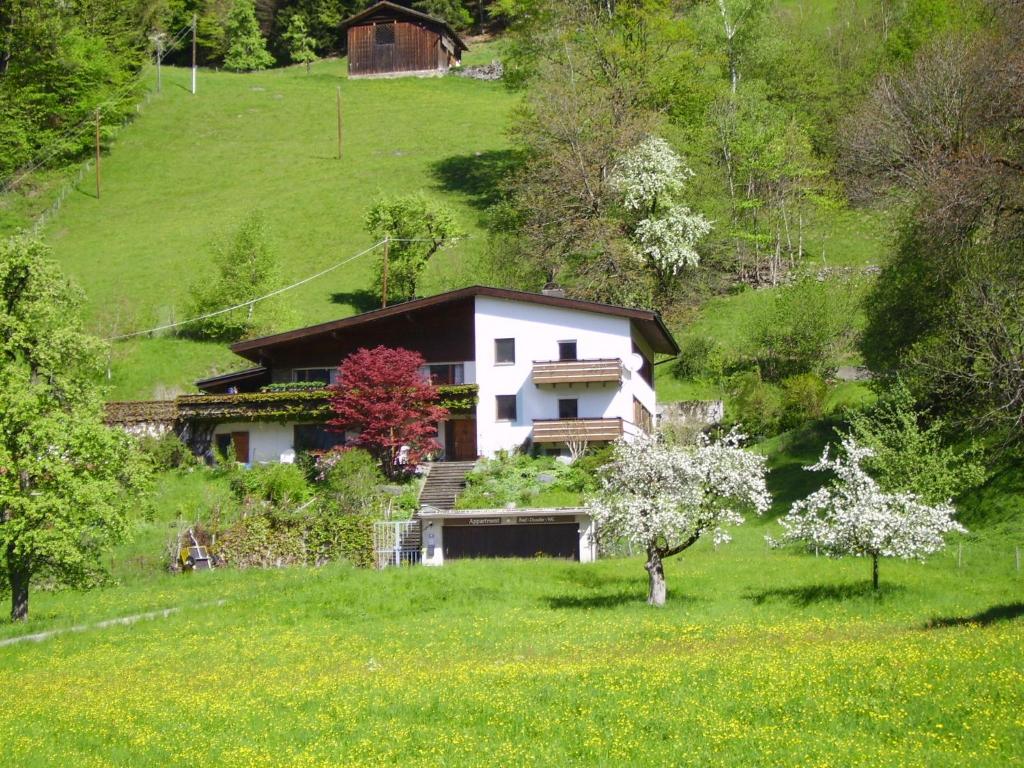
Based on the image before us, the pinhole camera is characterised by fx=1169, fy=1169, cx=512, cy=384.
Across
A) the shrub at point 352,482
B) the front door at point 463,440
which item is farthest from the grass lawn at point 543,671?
the front door at point 463,440

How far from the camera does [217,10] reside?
129 m

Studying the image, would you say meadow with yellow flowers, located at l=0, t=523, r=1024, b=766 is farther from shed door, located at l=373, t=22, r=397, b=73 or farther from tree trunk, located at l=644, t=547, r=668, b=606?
shed door, located at l=373, t=22, r=397, b=73

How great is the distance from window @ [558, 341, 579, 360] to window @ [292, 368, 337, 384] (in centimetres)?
1009

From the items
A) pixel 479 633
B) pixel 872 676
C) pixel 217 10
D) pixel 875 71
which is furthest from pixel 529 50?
pixel 872 676

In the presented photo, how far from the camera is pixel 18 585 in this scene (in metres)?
30.5

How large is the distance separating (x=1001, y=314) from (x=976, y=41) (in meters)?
35.0

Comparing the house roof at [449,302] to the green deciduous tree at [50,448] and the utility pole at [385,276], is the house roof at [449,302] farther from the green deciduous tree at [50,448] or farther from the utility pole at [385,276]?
the green deciduous tree at [50,448]

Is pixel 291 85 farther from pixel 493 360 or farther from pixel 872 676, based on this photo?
pixel 872 676

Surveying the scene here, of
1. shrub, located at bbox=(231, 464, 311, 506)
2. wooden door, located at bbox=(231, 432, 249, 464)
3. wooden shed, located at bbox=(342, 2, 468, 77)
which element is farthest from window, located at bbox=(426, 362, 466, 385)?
wooden shed, located at bbox=(342, 2, 468, 77)

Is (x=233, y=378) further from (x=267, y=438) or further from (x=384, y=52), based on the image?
(x=384, y=52)

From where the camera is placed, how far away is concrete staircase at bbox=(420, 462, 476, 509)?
Answer: 4378 centimetres

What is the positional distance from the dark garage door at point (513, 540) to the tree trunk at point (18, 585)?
14.1 m

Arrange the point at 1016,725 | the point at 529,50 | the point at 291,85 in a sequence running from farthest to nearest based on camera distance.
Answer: the point at 291,85 → the point at 529,50 → the point at 1016,725

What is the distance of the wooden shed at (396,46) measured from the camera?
11544cm
